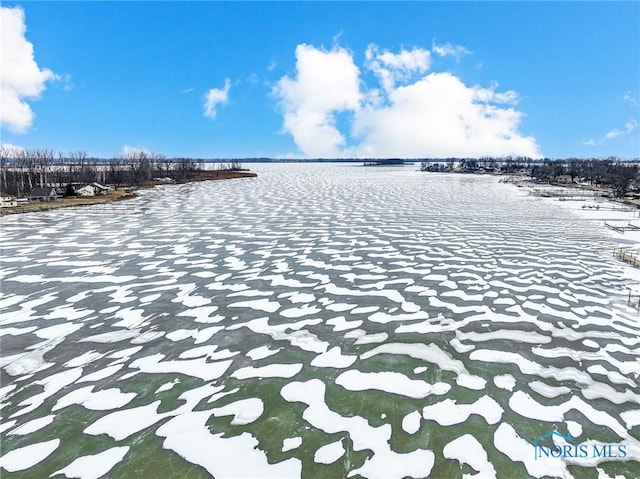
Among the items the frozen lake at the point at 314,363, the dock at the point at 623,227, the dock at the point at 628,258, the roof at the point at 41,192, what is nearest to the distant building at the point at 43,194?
the roof at the point at 41,192

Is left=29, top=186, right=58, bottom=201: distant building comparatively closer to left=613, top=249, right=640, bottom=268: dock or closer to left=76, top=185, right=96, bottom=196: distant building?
left=76, top=185, right=96, bottom=196: distant building

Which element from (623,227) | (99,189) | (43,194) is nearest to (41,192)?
(43,194)

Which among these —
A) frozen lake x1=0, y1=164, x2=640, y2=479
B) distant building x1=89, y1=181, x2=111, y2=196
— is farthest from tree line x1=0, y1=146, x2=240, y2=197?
frozen lake x1=0, y1=164, x2=640, y2=479

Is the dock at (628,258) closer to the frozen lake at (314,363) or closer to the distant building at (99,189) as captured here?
the frozen lake at (314,363)

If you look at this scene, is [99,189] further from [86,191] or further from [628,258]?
[628,258]

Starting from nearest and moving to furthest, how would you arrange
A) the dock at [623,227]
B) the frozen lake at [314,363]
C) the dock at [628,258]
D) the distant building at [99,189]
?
the frozen lake at [314,363], the dock at [628,258], the dock at [623,227], the distant building at [99,189]
